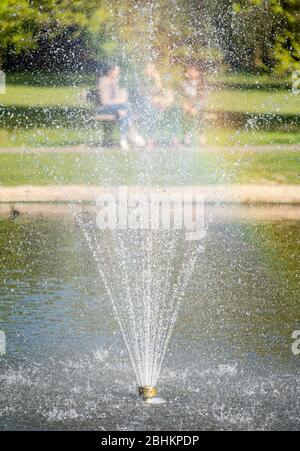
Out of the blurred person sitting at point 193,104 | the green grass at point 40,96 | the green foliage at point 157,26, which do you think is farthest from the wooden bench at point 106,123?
the green grass at point 40,96

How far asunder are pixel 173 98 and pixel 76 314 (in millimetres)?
12176

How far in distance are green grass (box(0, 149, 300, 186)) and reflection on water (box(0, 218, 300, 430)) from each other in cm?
287

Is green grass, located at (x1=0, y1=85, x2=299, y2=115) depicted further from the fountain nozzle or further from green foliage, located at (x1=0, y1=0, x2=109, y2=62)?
the fountain nozzle

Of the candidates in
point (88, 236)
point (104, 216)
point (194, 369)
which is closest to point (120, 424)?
point (194, 369)

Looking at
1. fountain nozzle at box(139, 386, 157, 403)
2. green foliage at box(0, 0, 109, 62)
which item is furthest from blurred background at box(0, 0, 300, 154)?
fountain nozzle at box(139, 386, 157, 403)

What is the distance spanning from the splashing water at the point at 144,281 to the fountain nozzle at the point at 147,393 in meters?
0.20

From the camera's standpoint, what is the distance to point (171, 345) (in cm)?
957

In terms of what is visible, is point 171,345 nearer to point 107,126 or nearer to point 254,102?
point 107,126

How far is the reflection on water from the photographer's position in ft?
25.7

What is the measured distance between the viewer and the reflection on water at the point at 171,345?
7.82 metres

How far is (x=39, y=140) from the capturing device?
65.5 ft

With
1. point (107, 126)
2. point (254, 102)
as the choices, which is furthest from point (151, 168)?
point (254, 102)

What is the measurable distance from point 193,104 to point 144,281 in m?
10.6

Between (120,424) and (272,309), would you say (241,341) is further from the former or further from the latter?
(120,424)
